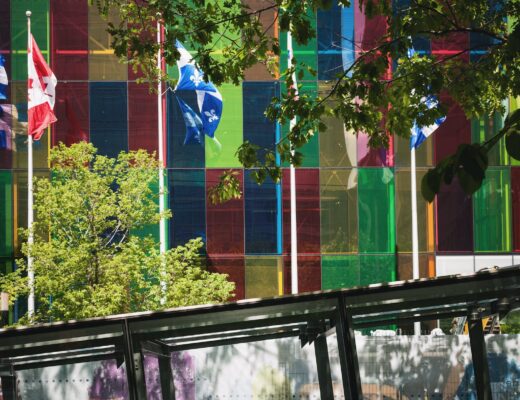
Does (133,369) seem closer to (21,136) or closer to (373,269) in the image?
(373,269)

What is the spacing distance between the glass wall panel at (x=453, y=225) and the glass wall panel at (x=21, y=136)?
14.1 meters

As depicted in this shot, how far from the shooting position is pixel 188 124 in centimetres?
3584

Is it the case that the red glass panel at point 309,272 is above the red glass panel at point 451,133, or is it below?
below

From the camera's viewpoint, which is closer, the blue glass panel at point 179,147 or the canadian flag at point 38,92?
the canadian flag at point 38,92

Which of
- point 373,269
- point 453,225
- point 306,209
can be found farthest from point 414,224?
point 306,209

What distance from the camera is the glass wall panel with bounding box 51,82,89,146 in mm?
38969

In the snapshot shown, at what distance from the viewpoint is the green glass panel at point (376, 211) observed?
130 ft

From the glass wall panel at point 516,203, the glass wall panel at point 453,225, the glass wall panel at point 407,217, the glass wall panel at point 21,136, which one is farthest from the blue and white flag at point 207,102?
the glass wall panel at point 516,203

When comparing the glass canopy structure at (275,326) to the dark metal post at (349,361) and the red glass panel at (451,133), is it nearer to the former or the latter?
the dark metal post at (349,361)

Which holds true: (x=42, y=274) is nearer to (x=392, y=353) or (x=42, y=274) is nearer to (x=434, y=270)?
(x=434, y=270)

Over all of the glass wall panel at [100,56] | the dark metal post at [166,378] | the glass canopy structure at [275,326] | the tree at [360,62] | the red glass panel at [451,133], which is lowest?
the dark metal post at [166,378]

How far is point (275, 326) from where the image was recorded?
7.15 metres

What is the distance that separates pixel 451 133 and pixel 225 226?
28.6 feet

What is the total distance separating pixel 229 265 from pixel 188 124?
19.4ft
